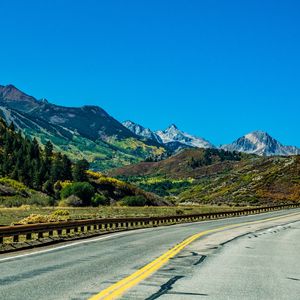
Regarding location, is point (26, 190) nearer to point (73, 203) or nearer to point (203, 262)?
point (73, 203)

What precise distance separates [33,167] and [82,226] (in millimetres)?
91499

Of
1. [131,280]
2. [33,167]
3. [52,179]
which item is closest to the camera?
[131,280]

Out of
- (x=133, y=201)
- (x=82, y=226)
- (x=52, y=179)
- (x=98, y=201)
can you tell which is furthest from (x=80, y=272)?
(x=52, y=179)

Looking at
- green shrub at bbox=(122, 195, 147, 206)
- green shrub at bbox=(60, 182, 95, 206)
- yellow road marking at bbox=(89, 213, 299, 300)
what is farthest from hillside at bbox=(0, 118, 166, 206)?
yellow road marking at bbox=(89, 213, 299, 300)

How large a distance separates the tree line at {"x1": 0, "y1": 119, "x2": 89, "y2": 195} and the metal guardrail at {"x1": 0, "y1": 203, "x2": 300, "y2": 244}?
174ft

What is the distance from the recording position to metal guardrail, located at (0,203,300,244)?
1916 centimetres

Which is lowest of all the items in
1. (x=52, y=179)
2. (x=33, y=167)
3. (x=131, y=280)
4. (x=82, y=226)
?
(x=131, y=280)

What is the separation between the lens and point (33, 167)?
116188mm

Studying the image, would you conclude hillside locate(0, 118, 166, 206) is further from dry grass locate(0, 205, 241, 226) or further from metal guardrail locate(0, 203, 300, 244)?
metal guardrail locate(0, 203, 300, 244)

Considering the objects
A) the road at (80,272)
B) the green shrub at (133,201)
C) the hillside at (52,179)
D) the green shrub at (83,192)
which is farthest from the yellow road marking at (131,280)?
the green shrub at (133,201)

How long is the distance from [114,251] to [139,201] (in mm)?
82643

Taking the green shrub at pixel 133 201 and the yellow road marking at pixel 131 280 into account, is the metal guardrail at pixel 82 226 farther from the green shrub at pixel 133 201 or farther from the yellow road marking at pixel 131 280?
the green shrub at pixel 133 201

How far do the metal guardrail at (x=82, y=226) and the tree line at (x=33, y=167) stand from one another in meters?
53.1

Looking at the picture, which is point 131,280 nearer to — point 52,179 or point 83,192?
point 83,192
